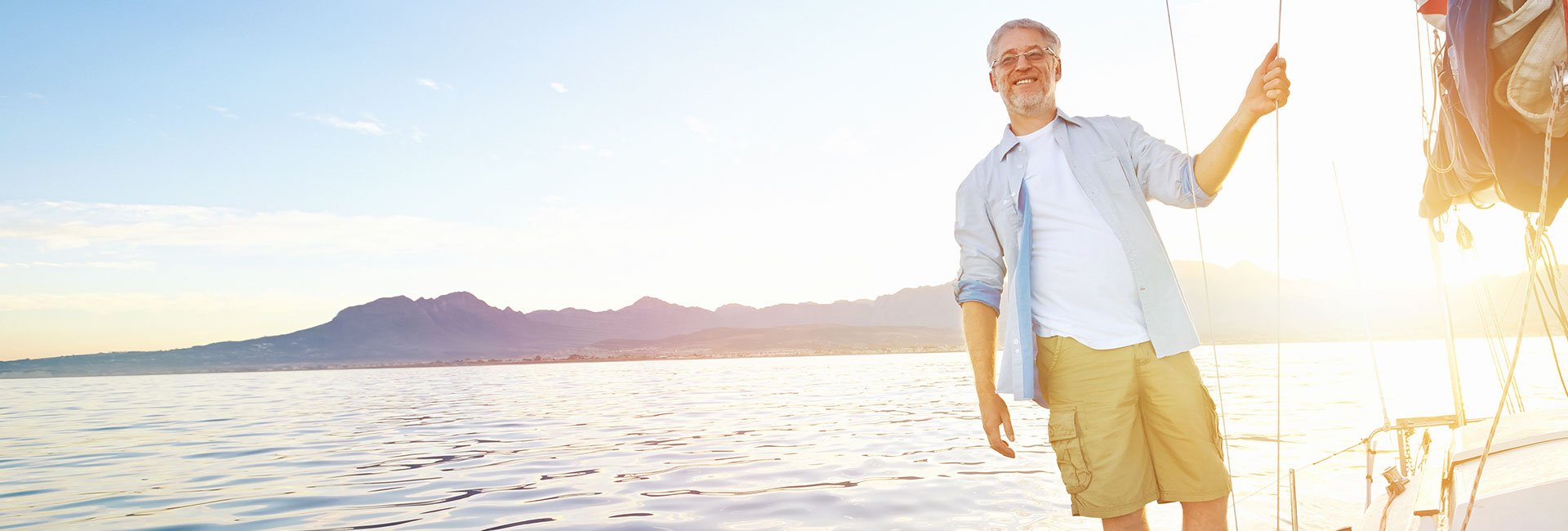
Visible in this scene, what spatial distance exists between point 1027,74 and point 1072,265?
2.30 ft

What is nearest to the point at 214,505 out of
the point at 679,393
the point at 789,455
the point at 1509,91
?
the point at 789,455

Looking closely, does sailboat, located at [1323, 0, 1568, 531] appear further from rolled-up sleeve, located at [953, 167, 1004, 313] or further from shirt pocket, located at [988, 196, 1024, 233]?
rolled-up sleeve, located at [953, 167, 1004, 313]

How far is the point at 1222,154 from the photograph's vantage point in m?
2.45

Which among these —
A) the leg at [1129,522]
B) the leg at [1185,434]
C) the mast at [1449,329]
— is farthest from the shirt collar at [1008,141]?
the mast at [1449,329]

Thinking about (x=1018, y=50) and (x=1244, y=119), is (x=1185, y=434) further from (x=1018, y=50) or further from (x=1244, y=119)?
(x=1018, y=50)

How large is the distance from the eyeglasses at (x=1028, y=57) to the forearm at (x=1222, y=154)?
2.13 ft

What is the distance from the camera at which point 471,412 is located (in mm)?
19109

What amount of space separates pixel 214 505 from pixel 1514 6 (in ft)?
30.5

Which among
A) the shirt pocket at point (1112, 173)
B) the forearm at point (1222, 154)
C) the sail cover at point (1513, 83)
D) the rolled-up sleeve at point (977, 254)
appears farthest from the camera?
the rolled-up sleeve at point (977, 254)

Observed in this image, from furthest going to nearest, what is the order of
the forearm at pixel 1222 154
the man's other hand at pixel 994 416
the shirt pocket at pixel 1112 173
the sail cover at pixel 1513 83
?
the man's other hand at pixel 994 416, the shirt pocket at pixel 1112 173, the forearm at pixel 1222 154, the sail cover at pixel 1513 83

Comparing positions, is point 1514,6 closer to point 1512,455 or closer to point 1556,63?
point 1556,63

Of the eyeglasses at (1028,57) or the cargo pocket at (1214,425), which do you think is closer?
the cargo pocket at (1214,425)

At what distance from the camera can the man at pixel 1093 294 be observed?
2.60 meters

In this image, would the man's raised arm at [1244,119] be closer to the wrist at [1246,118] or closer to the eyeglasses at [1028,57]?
the wrist at [1246,118]
